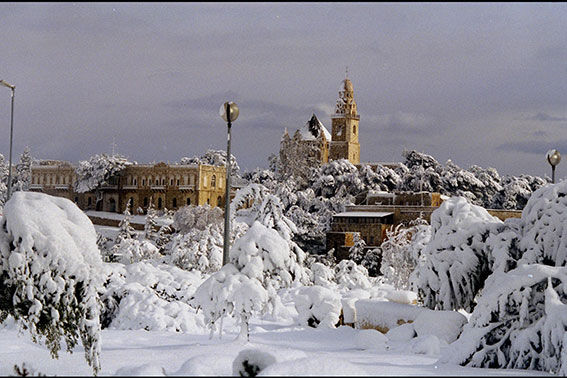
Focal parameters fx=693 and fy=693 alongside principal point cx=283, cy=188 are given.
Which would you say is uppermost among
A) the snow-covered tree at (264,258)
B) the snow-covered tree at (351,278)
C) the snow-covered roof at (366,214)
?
the snow-covered roof at (366,214)

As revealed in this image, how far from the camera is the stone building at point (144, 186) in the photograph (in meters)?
67.4

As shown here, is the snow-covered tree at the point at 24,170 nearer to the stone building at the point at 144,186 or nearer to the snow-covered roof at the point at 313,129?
the stone building at the point at 144,186

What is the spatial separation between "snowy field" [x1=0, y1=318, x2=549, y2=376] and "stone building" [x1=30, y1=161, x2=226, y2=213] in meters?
53.3

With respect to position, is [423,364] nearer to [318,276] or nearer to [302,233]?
[318,276]

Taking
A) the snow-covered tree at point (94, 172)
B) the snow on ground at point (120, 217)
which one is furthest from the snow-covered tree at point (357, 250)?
the snow-covered tree at point (94, 172)

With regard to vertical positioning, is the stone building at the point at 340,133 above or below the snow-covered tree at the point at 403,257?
above

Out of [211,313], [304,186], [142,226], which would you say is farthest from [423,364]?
[304,186]

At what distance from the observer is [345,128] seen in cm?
8556

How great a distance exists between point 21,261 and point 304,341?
614cm

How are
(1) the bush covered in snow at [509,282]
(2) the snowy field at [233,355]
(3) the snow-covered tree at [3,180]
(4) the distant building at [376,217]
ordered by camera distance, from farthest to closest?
(3) the snow-covered tree at [3,180]
(4) the distant building at [376,217]
(1) the bush covered in snow at [509,282]
(2) the snowy field at [233,355]

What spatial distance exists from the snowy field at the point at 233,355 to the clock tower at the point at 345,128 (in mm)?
70988

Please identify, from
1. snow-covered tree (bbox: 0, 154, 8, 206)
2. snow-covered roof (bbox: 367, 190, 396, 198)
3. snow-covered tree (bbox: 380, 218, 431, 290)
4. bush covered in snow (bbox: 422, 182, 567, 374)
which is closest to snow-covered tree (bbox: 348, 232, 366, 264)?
snow-covered tree (bbox: 380, 218, 431, 290)

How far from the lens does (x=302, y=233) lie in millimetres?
52125

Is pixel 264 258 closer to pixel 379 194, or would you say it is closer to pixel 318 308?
pixel 318 308
